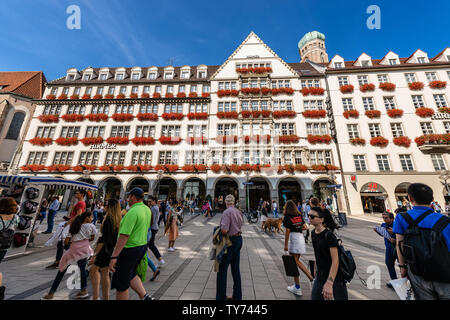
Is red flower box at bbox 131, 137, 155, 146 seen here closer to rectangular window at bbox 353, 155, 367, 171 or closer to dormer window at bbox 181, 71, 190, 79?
dormer window at bbox 181, 71, 190, 79

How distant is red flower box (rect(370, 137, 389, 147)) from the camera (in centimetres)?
1989

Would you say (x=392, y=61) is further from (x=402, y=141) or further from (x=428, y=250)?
(x=428, y=250)

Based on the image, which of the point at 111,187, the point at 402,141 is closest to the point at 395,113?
the point at 402,141

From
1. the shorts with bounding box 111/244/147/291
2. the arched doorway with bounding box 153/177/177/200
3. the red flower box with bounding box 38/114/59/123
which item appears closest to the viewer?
the shorts with bounding box 111/244/147/291

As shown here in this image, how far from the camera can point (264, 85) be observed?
23.8 meters

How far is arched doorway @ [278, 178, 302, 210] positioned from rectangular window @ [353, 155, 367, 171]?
6.68 m

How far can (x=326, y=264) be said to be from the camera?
2.40 meters

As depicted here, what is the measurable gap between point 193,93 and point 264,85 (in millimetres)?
9754

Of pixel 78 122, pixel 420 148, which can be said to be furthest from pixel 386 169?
pixel 78 122

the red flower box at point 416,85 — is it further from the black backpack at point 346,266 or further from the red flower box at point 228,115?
the black backpack at point 346,266

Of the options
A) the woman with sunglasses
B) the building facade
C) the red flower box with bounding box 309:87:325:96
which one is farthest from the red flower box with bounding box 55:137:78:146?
the red flower box with bounding box 309:87:325:96

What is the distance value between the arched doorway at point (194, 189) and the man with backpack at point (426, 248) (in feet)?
68.2

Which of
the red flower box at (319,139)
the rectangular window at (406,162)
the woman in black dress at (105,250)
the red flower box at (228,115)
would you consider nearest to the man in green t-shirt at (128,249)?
the woman in black dress at (105,250)
